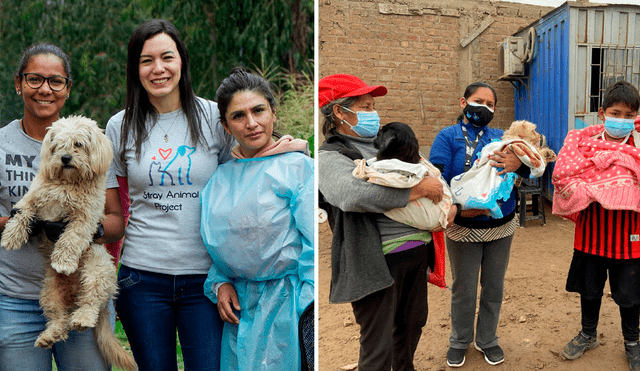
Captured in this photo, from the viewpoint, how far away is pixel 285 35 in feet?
24.8

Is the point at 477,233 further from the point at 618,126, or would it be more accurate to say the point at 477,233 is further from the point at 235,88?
the point at 235,88

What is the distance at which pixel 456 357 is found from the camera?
2982 millimetres

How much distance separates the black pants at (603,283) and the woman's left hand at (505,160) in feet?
3.13

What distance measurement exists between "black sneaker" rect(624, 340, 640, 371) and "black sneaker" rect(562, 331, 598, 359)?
0.61 feet

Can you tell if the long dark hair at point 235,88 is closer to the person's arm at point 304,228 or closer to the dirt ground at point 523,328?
the person's arm at point 304,228

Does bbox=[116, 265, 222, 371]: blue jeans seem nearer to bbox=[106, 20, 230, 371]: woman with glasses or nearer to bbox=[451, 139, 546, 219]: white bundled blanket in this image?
bbox=[106, 20, 230, 371]: woman with glasses

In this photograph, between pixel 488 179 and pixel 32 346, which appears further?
pixel 488 179

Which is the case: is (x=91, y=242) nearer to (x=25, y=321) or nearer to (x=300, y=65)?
(x=25, y=321)

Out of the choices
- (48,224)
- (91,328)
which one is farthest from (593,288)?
(48,224)

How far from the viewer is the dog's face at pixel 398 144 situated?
2051mm

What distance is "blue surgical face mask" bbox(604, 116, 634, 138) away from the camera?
9.48ft

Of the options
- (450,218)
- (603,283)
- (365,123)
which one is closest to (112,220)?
(365,123)

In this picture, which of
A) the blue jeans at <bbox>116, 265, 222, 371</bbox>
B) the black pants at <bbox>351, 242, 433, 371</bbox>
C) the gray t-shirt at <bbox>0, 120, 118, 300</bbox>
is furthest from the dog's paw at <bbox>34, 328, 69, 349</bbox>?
the black pants at <bbox>351, 242, 433, 371</bbox>

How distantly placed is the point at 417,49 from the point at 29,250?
5.23 metres
